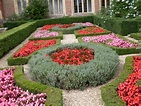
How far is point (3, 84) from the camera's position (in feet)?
17.8

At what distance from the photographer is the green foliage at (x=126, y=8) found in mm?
14055

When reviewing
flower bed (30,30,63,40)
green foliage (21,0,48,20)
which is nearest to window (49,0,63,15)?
green foliage (21,0,48,20)

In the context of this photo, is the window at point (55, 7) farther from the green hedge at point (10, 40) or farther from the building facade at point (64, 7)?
the green hedge at point (10, 40)

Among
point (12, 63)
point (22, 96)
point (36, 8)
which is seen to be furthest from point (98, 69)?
point (36, 8)

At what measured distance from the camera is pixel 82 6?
22.8 meters

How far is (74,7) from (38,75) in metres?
18.0

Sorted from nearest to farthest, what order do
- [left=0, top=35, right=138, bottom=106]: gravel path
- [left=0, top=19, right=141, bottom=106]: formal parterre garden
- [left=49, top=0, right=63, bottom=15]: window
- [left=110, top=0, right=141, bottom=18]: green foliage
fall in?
[left=0, top=19, right=141, bottom=106]: formal parterre garden → [left=0, top=35, right=138, bottom=106]: gravel path → [left=110, top=0, right=141, bottom=18]: green foliage → [left=49, top=0, right=63, bottom=15]: window

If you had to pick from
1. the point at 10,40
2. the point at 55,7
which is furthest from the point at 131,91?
the point at 55,7

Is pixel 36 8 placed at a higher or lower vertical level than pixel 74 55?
higher

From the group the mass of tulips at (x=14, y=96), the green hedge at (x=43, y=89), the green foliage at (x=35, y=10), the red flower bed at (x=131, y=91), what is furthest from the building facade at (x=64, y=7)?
the red flower bed at (x=131, y=91)

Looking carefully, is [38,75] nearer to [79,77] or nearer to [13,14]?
→ [79,77]

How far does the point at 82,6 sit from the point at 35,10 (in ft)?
16.0

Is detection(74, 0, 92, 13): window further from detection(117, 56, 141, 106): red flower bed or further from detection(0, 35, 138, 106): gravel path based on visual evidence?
detection(0, 35, 138, 106): gravel path

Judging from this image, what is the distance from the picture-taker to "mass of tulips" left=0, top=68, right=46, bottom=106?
4369 mm
